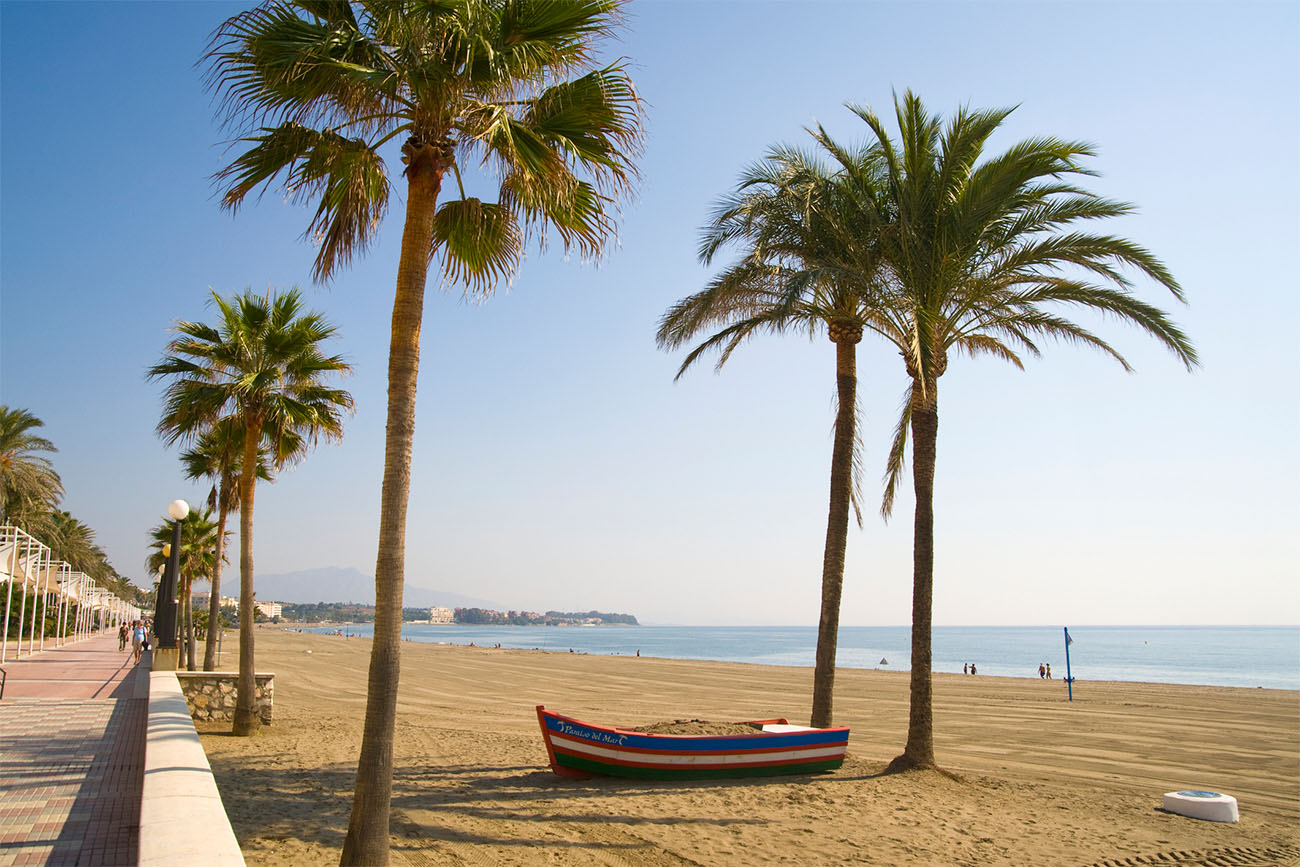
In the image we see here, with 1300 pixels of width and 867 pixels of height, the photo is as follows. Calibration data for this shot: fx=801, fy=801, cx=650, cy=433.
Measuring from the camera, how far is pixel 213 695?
1490cm

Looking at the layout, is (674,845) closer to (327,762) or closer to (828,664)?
(828,664)

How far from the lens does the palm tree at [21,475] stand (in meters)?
35.0

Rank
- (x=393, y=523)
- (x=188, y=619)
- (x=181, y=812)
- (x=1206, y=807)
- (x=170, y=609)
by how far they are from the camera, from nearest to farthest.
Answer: (x=181, y=812) → (x=393, y=523) → (x=1206, y=807) → (x=170, y=609) → (x=188, y=619)

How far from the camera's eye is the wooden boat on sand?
11.1 m

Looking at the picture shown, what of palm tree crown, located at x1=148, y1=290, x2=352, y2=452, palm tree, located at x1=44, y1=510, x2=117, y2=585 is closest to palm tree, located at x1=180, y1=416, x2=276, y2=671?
palm tree crown, located at x1=148, y1=290, x2=352, y2=452

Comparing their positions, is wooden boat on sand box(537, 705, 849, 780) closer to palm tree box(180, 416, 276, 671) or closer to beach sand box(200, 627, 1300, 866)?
beach sand box(200, 627, 1300, 866)

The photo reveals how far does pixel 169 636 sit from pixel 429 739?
5.62 metres

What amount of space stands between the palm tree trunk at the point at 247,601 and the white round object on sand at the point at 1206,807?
14523 mm

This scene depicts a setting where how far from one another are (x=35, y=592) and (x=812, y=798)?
20519mm

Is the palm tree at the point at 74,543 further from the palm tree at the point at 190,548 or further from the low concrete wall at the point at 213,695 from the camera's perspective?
the low concrete wall at the point at 213,695

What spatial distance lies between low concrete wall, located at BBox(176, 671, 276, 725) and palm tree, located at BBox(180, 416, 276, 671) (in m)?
4.48

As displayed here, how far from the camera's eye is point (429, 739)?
1538cm

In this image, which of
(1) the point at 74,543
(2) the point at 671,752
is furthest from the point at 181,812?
(1) the point at 74,543

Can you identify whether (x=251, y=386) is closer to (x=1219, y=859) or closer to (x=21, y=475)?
(x=1219, y=859)
